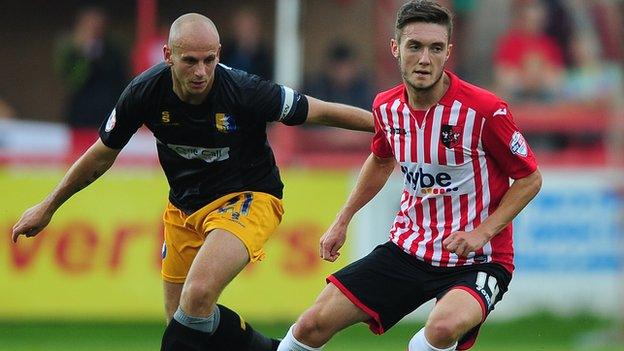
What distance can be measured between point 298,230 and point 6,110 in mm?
3216

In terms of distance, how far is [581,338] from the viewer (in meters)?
12.5

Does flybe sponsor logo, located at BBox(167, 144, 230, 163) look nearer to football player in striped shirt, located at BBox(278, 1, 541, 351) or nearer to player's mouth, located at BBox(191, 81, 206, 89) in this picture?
player's mouth, located at BBox(191, 81, 206, 89)

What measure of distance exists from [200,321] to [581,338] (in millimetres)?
5682

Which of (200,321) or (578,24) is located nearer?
(200,321)

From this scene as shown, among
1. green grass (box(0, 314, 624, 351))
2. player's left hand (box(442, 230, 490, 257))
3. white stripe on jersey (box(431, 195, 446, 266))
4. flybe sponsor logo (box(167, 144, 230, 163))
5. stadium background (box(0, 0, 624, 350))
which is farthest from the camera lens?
stadium background (box(0, 0, 624, 350))

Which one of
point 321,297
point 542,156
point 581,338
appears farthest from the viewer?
point 542,156

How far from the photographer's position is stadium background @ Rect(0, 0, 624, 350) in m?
12.7

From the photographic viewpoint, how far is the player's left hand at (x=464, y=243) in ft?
22.6

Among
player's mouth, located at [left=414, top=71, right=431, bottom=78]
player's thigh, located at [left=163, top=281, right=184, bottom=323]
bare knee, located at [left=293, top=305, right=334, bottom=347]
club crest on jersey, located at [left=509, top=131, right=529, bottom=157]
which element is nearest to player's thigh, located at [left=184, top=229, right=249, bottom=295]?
bare knee, located at [left=293, top=305, right=334, bottom=347]

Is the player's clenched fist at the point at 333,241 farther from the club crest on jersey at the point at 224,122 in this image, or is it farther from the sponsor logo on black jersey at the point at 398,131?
the club crest on jersey at the point at 224,122

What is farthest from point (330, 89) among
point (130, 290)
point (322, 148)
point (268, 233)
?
point (268, 233)

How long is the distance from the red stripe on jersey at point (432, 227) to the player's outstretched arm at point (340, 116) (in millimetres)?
733

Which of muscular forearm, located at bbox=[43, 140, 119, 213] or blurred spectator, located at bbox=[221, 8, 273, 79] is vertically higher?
blurred spectator, located at bbox=[221, 8, 273, 79]

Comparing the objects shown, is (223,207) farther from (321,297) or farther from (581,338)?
(581,338)
